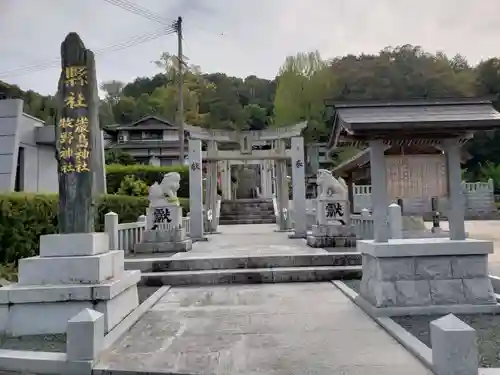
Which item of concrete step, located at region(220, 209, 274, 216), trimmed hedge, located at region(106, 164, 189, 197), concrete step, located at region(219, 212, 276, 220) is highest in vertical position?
trimmed hedge, located at region(106, 164, 189, 197)

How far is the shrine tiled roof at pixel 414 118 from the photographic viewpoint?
5.92 meters

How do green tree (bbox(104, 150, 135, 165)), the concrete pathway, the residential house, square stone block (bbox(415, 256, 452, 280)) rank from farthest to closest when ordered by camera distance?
1. the residential house
2. green tree (bbox(104, 150, 135, 165))
3. square stone block (bbox(415, 256, 452, 280))
4. the concrete pathway

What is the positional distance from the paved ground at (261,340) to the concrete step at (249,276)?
4.64 ft

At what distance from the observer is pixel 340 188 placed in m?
12.2

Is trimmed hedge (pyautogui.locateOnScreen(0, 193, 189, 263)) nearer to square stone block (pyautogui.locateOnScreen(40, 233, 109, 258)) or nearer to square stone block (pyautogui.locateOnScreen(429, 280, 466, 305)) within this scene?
square stone block (pyautogui.locateOnScreen(40, 233, 109, 258))

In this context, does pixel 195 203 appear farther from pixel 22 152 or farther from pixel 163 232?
pixel 22 152

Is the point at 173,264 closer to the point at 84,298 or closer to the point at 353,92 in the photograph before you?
the point at 84,298

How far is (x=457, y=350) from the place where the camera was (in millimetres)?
3369

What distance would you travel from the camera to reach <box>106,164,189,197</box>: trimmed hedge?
78.5 ft

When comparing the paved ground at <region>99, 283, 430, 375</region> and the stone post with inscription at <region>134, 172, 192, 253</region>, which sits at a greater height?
the stone post with inscription at <region>134, 172, 192, 253</region>

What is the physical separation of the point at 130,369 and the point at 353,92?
39.5 metres

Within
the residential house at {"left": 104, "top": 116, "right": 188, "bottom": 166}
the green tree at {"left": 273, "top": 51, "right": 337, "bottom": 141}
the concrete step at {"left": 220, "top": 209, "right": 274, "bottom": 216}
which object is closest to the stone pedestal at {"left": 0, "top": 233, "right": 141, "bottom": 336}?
the concrete step at {"left": 220, "top": 209, "right": 274, "bottom": 216}

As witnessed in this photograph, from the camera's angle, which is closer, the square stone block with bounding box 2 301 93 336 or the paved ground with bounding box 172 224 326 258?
the square stone block with bounding box 2 301 93 336

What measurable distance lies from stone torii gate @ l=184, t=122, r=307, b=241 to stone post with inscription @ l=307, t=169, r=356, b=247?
8.92ft
